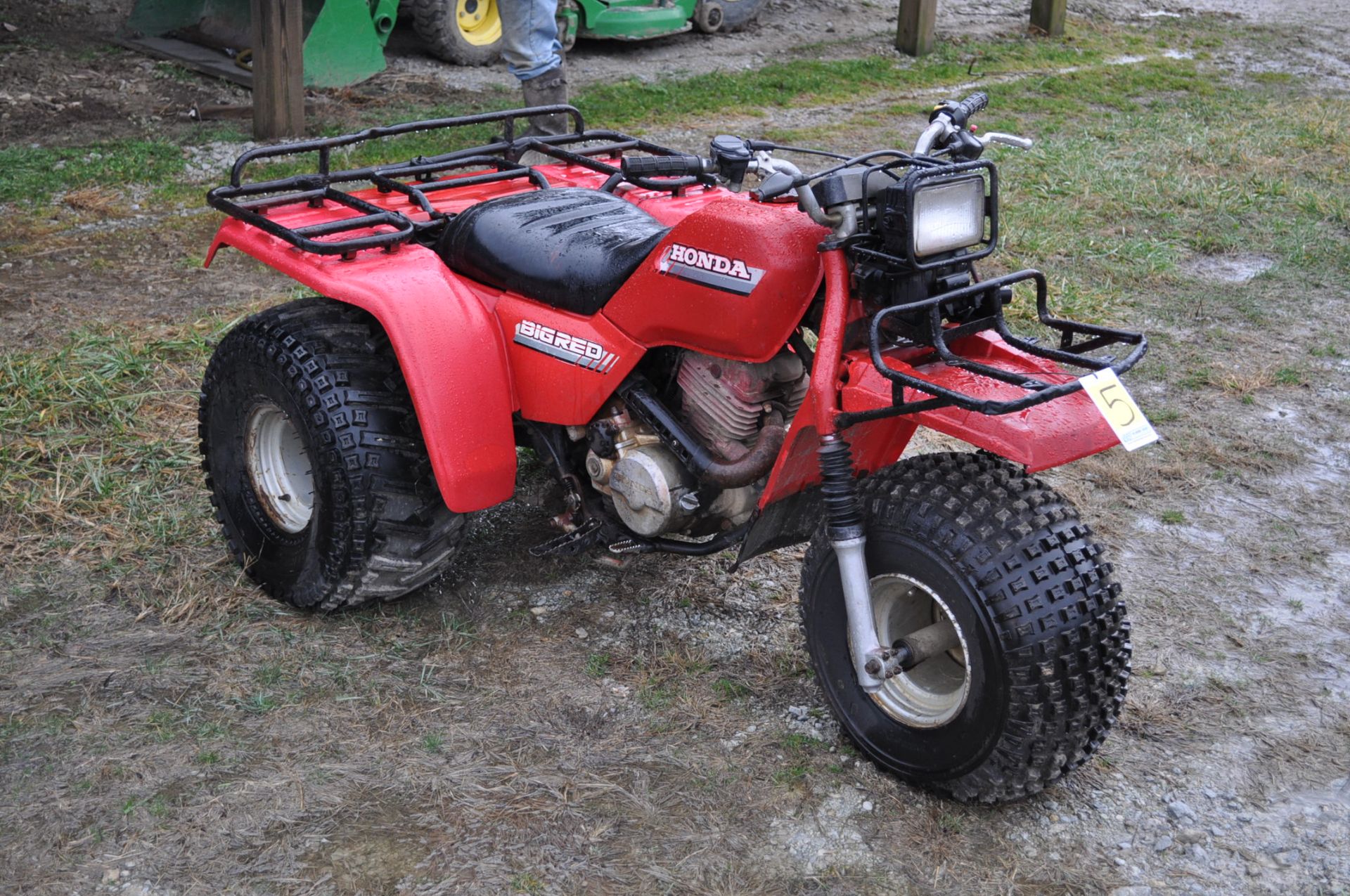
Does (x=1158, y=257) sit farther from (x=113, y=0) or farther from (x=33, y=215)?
(x=113, y=0)

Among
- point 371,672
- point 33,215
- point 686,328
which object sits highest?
point 686,328

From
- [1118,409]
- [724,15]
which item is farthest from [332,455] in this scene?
[724,15]

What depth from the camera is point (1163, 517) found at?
3.96 m

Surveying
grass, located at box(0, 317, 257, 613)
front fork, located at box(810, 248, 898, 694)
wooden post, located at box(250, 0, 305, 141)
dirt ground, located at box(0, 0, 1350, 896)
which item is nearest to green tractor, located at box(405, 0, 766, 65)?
wooden post, located at box(250, 0, 305, 141)

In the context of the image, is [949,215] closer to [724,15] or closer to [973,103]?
[973,103]

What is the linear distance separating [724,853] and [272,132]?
5.91 m

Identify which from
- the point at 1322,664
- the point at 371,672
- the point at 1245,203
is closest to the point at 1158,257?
the point at 1245,203

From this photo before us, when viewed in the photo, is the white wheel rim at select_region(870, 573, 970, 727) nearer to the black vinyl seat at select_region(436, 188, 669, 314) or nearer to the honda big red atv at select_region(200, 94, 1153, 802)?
the honda big red atv at select_region(200, 94, 1153, 802)

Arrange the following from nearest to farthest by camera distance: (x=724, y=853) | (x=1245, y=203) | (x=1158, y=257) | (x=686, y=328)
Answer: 1. (x=724, y=853)
2. (x=686, y=328)
3. (x=1158, y=257)
4. (x=1245, y=203)

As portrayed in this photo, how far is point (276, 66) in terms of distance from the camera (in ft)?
23.5

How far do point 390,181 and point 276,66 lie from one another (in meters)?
4.04

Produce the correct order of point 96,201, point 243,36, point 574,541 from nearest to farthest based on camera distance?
point 574,541
point 96,201
point 243,36

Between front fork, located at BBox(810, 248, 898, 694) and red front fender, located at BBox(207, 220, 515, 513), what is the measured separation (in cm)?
87

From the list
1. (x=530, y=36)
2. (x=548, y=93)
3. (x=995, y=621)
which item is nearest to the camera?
(x=995, y=621)
